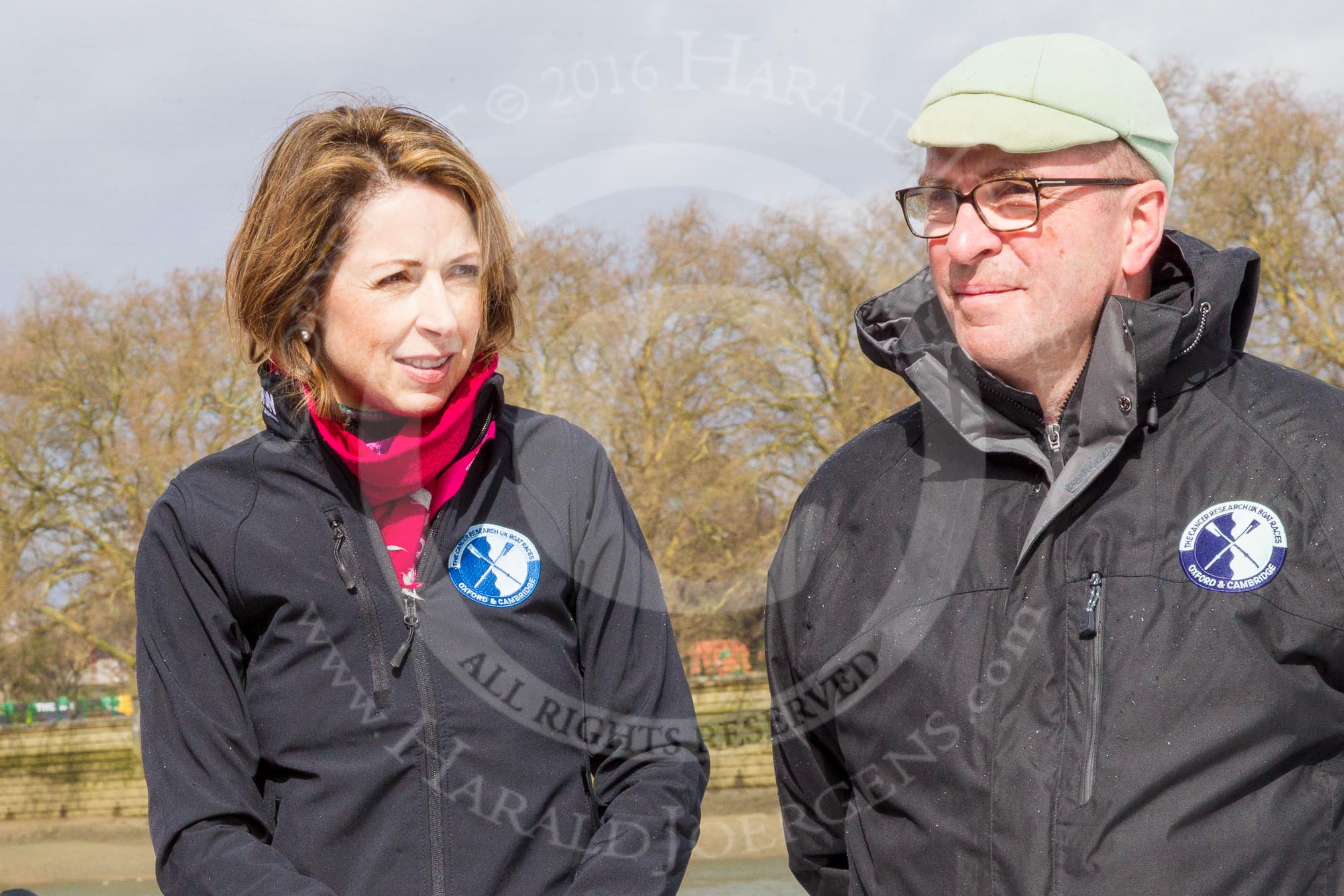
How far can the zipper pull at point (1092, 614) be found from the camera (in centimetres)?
213

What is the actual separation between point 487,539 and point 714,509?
69.0ft

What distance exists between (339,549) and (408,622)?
169mm

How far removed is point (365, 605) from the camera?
86.8 inches

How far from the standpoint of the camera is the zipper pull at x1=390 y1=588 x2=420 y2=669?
7.13ft

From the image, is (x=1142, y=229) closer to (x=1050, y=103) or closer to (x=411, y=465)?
(x=1050, y=103)

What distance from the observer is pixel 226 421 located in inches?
1033

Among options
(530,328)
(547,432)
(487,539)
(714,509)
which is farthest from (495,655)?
(714,509)

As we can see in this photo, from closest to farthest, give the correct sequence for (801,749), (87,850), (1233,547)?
(1233,547) → (801,749) → (87,850)

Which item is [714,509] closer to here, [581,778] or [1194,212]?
[1194,212]

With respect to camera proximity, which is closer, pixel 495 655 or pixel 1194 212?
pixel 495 655

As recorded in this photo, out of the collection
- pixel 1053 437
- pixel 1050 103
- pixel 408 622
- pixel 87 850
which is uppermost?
pixel 1050 103

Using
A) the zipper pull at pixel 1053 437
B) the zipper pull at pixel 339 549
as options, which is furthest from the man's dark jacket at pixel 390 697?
the zipper pull at pixel 1053 437

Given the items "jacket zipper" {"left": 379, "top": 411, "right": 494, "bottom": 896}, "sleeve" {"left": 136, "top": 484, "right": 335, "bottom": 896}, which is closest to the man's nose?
"jacket zipper" {"left": 379, "top": 411, "right": 494, "bottom": 896}

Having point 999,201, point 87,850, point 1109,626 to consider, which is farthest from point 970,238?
point 87,850
